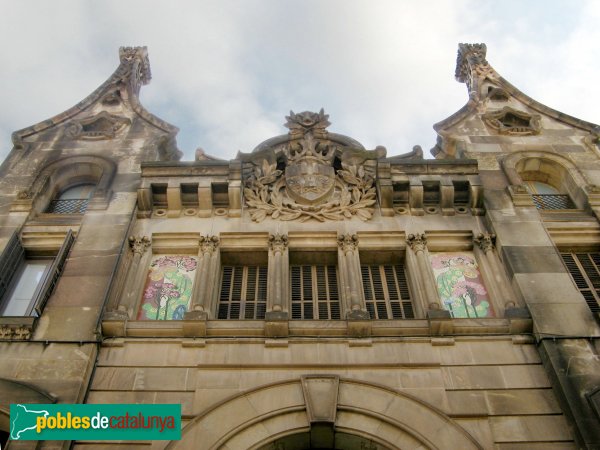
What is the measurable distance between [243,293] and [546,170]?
1033 centimetres

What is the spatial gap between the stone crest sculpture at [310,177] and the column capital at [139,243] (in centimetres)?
285

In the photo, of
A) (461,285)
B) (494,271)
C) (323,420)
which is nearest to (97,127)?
(461,285)

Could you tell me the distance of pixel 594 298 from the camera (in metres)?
13.6

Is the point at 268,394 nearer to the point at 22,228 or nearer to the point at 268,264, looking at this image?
the point at 268,264

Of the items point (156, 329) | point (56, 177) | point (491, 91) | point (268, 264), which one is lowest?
point (156, 329)

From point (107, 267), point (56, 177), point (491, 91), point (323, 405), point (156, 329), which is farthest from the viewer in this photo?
point (491, 91)

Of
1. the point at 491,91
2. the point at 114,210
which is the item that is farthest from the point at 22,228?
the point at 491,91

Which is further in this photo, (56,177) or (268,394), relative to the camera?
(56,177)

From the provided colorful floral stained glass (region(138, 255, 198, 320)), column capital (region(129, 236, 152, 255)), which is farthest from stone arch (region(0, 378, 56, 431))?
column capital (region(129, 236, 152, 255))

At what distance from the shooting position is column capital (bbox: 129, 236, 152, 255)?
14453 mm

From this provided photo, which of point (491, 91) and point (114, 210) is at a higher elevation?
point (491, 91)

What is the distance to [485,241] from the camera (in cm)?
1454

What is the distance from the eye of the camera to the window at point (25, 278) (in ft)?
42.7

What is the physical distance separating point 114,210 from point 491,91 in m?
14.3
